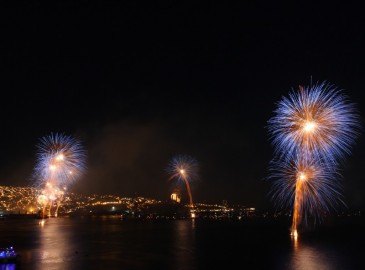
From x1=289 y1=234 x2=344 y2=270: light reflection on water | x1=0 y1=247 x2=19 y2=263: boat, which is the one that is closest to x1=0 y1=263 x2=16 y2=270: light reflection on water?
x1=0 y1=247 x2=19 y2=263: boat

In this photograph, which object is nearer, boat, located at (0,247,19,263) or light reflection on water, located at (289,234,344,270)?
boat, located at (0,247,19,263)

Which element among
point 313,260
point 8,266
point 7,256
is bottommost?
point 313,260

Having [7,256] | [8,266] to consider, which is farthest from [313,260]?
[7,256]

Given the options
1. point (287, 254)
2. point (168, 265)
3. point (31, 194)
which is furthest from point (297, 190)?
point (31, 194)

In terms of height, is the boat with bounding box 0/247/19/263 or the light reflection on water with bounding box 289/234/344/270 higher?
the boat with bounding box 0/247/19/263

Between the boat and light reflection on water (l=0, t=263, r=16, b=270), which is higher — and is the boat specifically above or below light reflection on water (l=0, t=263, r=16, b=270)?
above

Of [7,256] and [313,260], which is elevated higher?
[7,256]

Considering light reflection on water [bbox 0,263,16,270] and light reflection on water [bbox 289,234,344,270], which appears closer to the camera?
light reflection on water [bbox 0,263,16,270]

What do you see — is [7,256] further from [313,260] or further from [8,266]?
[313,260]

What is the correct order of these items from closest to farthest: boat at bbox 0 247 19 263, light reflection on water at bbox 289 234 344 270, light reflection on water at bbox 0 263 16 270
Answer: light reflection on water at bbox 0 263 16 270 → boat at bbox 0 247 19 263 → light reflection on water at bbox 289 234 344 270

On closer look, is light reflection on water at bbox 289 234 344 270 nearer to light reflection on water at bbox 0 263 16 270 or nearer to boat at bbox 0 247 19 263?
light reflection on water at bbox 0 263 16 270

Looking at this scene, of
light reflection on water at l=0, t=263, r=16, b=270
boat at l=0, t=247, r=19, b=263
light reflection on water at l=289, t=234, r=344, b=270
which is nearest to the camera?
light reflection on water at l=0, t=263, r=16, b=270

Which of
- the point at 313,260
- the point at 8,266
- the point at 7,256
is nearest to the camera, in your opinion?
the point at 8,266

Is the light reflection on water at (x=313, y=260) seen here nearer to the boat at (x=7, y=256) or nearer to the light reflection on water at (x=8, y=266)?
the light reflection on water at (x=8, y=266)
